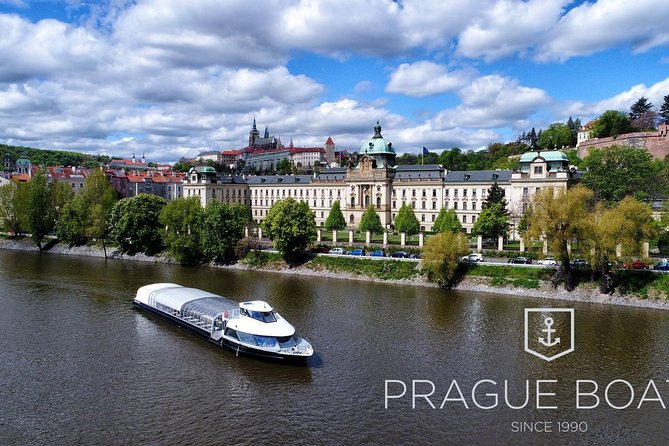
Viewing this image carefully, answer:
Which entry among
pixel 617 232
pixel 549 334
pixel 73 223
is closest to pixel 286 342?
pixel 549 334

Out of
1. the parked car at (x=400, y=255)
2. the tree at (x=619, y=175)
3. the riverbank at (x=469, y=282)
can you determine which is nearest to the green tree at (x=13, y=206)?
the riverbank at (x=469, y=282)

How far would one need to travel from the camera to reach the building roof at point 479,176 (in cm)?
8861

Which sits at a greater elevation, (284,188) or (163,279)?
(284,188)

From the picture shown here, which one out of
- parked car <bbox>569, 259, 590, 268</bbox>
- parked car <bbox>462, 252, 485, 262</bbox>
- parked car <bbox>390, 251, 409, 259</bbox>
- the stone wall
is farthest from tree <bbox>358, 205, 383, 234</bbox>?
the stone wall

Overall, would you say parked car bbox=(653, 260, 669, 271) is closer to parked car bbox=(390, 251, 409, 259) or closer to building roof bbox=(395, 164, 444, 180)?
parked car bbox=(390, 251, 409, 259)

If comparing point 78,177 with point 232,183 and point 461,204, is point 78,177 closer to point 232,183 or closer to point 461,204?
point 232,183

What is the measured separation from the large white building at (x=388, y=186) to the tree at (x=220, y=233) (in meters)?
35.2

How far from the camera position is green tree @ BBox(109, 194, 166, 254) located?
77.6 metres

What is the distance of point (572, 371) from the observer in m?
30.6

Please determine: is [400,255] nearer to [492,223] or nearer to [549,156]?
[492,223]

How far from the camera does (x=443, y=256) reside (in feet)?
180

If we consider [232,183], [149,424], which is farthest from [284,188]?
[149,424]

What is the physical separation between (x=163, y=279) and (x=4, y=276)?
61.0 feet

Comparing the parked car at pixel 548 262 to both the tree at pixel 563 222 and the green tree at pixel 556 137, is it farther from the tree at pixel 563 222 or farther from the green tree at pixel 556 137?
the green tree at pixel 556 137
